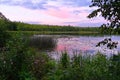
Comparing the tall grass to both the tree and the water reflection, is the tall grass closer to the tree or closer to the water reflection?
the tree

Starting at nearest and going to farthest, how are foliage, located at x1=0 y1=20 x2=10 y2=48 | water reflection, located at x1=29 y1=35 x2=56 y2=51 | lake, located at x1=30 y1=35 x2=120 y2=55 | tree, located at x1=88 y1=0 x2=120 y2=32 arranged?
tree, located at x1=88 y1=0 x2=120 y2=32
foliage, located at x1=0 y1=20 x2=10 y2=48
lake, located at x1=30 y1=35 x2=120 y2=55
water reflection, located at x1=29 y1=35 x2=56 y2=51

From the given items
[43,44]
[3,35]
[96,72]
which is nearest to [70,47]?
[43,44]

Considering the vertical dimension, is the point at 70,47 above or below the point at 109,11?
below

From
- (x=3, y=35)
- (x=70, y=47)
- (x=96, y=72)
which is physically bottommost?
(x=70, y=47)

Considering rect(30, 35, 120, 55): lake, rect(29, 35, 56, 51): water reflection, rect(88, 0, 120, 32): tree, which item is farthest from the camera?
rect(29, 35, 56, 51): water reflection

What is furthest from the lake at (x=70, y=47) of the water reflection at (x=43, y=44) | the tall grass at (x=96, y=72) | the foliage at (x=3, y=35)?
the tall grass at (x=96, y=72)

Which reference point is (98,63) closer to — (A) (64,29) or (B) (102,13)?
(B) (102,13)

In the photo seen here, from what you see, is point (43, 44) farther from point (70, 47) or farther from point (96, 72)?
point (96, 72)

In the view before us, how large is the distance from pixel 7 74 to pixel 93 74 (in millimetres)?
2800

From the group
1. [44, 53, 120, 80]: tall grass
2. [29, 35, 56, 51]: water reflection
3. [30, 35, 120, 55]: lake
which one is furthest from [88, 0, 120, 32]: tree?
[29, 35, 56, 51]: water reflection

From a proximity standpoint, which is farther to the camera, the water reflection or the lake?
the water reflection

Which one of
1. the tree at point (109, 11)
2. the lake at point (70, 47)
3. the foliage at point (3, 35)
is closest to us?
the tree at point (109, 11)

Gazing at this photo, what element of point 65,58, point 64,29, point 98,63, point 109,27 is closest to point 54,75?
point 98,63

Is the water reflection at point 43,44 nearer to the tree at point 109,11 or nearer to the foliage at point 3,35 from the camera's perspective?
the foliage at point 3,35
